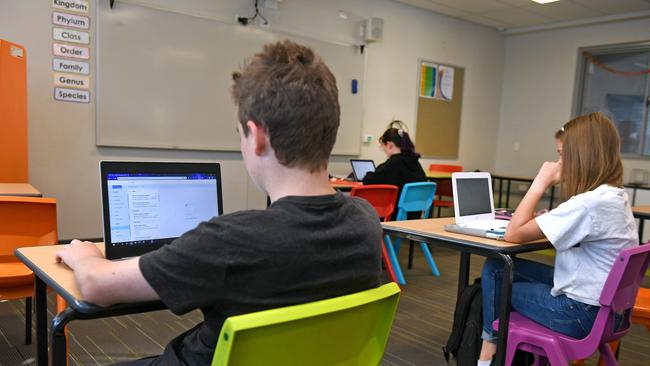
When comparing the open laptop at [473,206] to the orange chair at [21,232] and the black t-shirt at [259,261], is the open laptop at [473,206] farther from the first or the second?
the orange chair at [21,232]

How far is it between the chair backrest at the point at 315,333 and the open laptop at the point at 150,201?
0.71 meters

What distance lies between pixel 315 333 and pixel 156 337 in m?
2.03

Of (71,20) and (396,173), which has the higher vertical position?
(71,20)

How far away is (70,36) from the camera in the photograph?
4109 millimetres

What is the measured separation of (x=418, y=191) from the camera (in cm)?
390

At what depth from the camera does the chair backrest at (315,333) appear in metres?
0.75

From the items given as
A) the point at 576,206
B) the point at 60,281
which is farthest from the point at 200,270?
the point at 576,206

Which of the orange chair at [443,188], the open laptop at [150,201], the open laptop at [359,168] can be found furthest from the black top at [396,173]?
the open laptop at [150,201]

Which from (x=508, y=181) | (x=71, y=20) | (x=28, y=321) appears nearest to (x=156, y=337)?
(x=28, y=321)

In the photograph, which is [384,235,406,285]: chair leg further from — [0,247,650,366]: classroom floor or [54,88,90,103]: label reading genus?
[54,88,90,103]: label reading genus

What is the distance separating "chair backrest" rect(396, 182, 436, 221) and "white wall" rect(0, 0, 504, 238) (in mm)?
2004

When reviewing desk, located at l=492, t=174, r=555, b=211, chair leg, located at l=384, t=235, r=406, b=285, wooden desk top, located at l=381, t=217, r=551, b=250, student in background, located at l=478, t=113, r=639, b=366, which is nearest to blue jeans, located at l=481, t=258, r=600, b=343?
student in background, located at l=478, t=113, r=639, b=366

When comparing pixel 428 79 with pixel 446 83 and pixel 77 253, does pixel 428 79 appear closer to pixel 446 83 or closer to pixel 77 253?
pixel 446 83

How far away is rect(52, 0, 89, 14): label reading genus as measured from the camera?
4039mm
